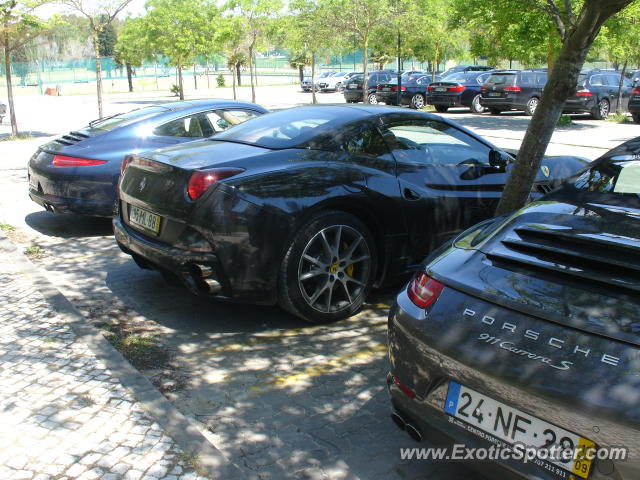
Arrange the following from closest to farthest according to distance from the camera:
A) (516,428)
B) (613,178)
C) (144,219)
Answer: (516,428) < (613,178) < (144,219)

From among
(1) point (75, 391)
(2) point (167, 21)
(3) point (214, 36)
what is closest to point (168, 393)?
(1) point (75, 391)

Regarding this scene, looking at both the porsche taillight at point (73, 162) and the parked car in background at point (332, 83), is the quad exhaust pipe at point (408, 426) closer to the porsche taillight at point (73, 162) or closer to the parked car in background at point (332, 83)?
the porsche taillight at point (73, 162)

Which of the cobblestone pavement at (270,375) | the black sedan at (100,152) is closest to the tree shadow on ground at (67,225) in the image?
the black sedan at (100,152)

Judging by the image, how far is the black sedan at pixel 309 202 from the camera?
4152 millimetres

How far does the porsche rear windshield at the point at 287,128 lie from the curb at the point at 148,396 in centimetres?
185

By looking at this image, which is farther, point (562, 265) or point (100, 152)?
point (100, 152)

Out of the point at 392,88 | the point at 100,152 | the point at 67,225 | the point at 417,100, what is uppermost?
the point at 392,88

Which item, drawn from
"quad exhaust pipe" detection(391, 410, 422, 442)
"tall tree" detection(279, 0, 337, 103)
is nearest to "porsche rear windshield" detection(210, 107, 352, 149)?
"quad exhaust pipe" detection(391, 410, 422, 442)

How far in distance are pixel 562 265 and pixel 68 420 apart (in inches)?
103

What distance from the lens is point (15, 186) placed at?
10.1 m

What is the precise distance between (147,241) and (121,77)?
7200 cm

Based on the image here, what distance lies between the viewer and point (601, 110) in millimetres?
22859

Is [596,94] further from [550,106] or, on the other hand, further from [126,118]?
[126,118]

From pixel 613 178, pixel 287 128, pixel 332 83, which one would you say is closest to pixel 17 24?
pixel 287 128
